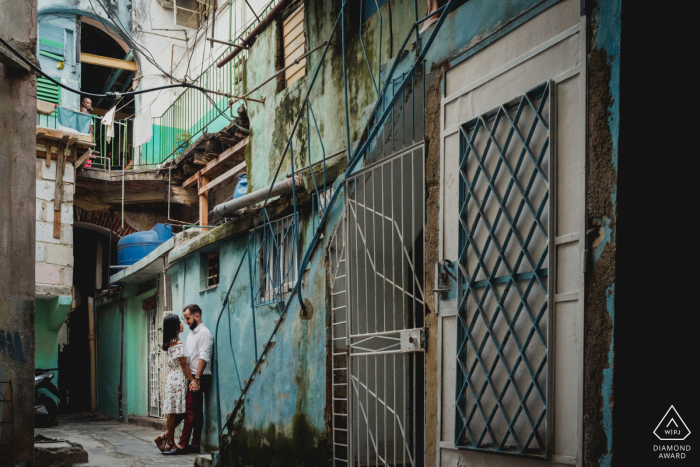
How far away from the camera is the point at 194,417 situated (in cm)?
963

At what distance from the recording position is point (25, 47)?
283 inches

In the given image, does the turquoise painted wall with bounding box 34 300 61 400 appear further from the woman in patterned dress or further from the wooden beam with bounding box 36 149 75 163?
the woman in patterned dress

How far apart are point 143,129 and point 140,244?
8.13 ft

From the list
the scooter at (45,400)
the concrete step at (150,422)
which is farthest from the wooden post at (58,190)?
the concrete step at (150,422)

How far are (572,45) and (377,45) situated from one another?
3.92 metres

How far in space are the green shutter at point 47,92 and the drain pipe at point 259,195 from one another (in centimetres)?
745

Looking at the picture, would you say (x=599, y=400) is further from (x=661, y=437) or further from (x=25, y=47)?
(x=25, y=47)

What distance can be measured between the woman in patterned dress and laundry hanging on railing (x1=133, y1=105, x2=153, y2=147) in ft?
22.6

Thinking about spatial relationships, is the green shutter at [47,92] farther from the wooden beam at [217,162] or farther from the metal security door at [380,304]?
the metal security door at [380,304]

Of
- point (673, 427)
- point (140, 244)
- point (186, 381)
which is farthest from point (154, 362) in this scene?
point (673, 427)

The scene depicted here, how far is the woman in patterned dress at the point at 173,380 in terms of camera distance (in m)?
9.37

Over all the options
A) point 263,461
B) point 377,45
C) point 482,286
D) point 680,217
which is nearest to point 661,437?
point 680,217

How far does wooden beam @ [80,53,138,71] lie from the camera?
17.7 metres

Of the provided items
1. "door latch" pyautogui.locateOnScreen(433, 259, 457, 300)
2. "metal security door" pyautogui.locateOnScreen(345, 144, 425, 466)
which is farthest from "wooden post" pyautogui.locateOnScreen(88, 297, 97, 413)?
"door latch" pyautogui.locateOnScreen(433, 259, 457, 300)
